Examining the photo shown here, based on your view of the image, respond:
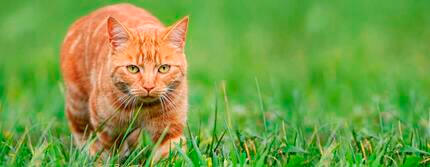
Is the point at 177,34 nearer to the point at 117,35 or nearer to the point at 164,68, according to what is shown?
the point at 164,68

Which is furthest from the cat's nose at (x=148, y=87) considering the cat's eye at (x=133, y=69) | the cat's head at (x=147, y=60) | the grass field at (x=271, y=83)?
the grass field at (x=271, y=83)

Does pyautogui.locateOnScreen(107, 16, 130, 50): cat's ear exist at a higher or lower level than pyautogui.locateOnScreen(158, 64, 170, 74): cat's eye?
higher

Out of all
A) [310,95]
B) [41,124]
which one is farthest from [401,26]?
[41,124]

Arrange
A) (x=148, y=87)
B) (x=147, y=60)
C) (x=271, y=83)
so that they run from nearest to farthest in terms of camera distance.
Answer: (x=148, y=87) → (x=147, y=60) → (x=271, y=83)

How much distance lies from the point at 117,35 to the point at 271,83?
113 centimetres

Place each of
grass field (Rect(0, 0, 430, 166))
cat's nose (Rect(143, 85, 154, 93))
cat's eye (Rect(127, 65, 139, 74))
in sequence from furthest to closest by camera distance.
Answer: cat's eye (Rect(127, 65, 139, 74)), cat's nose (Rect(143, 85, 154, 93)), grass field (Rect(0, 0, 430, 166))

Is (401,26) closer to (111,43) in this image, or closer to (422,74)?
(422,74)

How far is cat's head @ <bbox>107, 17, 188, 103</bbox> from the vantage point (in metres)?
4.81

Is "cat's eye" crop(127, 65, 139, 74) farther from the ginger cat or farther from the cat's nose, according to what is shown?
the cat's nose

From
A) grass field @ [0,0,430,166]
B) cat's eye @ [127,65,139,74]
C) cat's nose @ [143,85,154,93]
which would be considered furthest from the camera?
cat's eye @ [127,65,139,74]

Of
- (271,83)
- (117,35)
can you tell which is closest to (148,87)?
(117,35)

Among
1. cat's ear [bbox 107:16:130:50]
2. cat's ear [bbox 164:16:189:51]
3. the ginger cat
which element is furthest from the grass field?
cat's ear [bbox 107:16:130:50]

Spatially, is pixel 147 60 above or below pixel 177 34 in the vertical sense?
below

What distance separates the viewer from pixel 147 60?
4867 mm
